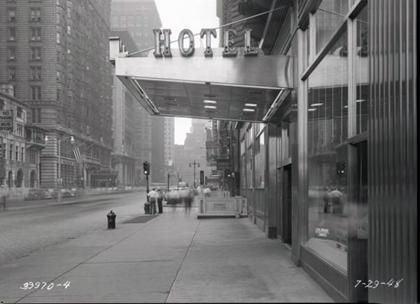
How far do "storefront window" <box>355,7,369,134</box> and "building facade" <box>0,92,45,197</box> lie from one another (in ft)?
241

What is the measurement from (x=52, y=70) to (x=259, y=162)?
95.6m

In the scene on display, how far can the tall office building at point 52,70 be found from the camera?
10844 cm

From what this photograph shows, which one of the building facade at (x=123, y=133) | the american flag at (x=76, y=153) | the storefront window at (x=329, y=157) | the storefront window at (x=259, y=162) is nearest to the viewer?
the storefront window at (x=329, y=157)

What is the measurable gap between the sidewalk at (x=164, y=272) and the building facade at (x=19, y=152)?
64608mm

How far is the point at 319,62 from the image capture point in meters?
9.16

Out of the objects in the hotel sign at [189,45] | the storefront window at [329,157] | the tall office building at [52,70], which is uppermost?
the tall office building at [52,70]

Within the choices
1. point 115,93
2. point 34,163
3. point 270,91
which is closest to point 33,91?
point 34,163

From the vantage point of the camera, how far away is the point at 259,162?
68.5ft

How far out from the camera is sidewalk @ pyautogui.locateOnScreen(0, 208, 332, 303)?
25.7ft

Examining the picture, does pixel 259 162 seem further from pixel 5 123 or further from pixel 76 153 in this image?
pixel 76 153

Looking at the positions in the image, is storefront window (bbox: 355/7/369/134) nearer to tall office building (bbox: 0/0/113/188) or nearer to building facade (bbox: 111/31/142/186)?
tall office building (bbox: 0/0/113/188)

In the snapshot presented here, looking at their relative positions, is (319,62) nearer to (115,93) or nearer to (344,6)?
(344,6)

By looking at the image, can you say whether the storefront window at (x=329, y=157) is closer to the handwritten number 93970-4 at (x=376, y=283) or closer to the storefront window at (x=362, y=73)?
the storefront window at (x=362, y=73)

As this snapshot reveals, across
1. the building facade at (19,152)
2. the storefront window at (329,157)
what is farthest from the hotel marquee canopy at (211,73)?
the building facade at (19,152)
